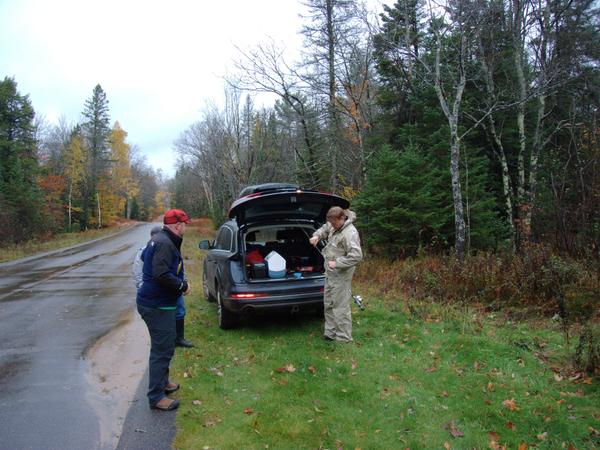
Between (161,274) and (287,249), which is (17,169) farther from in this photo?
(161,274)

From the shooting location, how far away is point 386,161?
12477 mm

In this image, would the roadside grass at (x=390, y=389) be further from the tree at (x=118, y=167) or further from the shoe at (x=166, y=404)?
the tree at (x=118, y=167)

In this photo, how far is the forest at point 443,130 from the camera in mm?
10984

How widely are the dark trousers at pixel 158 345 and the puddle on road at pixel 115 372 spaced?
368mm

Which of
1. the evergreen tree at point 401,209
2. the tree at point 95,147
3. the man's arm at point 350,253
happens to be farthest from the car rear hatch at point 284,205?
the tree at point 95,147

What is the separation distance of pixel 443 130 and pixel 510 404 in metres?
12.8

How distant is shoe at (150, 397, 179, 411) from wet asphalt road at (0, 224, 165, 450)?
1.80 feet

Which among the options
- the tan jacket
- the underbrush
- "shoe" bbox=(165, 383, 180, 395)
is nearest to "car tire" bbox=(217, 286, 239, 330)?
the tan jacket

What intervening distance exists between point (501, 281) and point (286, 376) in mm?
4862

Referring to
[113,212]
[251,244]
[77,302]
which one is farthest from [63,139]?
[251,244]

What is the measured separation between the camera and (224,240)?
7371 millimetres

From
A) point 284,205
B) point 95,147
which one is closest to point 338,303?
point 284,205

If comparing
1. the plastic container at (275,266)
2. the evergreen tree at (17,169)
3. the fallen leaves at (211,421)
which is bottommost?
the fallen leaves at (211,421)

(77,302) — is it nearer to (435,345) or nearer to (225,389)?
(225,389)
